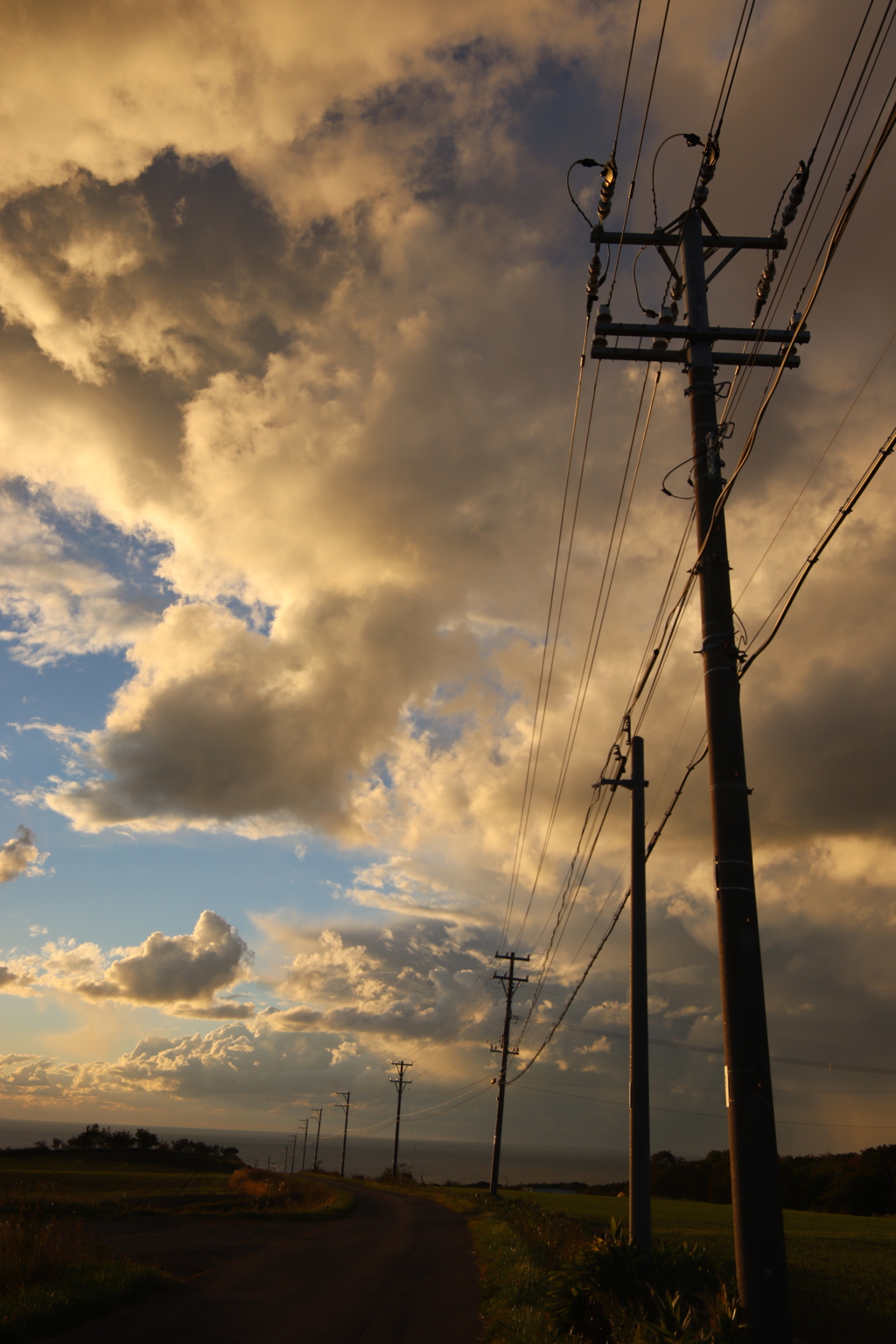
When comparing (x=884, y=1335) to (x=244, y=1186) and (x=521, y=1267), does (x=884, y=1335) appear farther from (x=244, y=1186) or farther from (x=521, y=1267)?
(x=244, y=1186)

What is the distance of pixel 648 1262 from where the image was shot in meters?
11.1

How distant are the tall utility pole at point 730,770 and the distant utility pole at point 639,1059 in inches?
325

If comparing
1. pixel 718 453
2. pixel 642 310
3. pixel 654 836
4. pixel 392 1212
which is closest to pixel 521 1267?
pixel 654 836

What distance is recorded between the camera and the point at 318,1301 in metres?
14.8

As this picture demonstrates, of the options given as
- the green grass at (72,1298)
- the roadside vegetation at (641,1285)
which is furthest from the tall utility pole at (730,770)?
the green grass at (72,1298)

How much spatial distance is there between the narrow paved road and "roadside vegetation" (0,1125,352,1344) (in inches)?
18.6

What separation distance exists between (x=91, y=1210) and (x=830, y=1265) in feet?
91.2

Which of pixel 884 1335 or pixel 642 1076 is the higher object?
pixel 642 1076

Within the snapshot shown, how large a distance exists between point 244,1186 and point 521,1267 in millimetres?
36393

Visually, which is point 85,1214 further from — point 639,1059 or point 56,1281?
point 639,1059

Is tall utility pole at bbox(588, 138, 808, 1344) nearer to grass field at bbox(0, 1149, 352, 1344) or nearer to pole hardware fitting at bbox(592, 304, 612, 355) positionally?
pole hardware fitting at bbox(592, 304, 612, 355)

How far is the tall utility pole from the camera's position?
7238 millimetres

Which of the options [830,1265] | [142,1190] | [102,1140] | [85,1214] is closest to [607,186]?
[85,1214]

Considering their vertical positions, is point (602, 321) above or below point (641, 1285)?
above
